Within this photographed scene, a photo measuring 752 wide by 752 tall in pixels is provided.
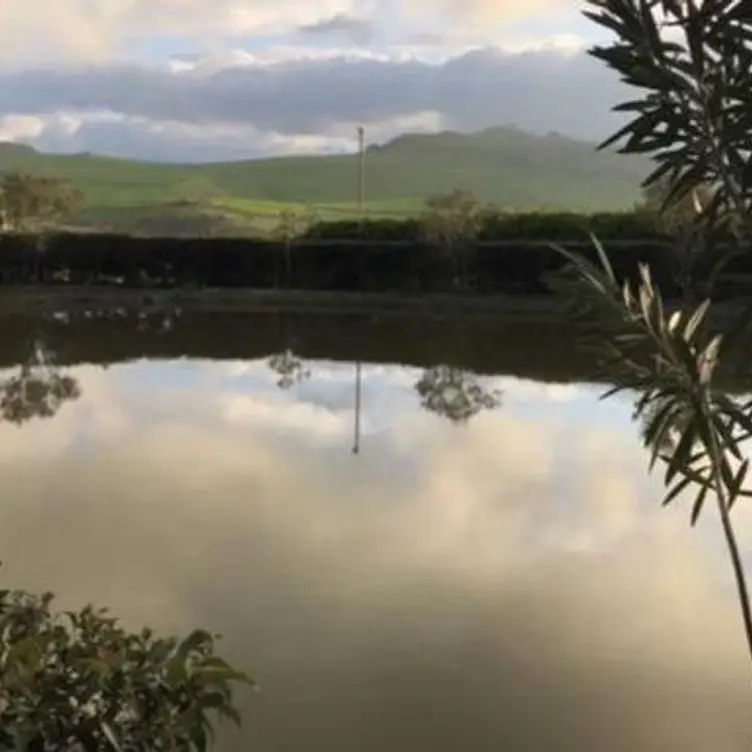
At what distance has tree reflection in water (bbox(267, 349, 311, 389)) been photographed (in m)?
11.9

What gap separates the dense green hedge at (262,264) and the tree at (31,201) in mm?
1314

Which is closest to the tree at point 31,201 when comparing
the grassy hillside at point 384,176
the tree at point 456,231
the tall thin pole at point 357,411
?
the tree at point 456,231

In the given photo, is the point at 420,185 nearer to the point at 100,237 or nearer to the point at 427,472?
the point at 100,237

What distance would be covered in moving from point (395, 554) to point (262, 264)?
13.6 meters

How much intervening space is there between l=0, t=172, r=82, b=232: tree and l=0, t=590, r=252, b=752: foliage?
19.2 m

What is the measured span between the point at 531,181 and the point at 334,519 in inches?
2741

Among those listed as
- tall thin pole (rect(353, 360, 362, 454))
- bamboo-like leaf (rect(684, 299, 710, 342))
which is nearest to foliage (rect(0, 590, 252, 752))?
bamboo-like leaf (rect(684, 299, 710, 342))

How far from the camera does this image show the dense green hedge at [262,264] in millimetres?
18172

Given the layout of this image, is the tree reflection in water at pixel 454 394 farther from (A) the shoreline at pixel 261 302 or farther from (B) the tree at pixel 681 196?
(B) the tree at pixel 681 196

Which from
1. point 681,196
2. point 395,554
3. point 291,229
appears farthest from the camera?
point 291,229

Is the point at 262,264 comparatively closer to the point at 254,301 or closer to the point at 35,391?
the point at 254,301

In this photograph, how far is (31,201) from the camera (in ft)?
69.8

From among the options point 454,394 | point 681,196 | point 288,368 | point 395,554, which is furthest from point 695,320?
point 288,368

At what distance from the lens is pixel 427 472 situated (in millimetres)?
7668
